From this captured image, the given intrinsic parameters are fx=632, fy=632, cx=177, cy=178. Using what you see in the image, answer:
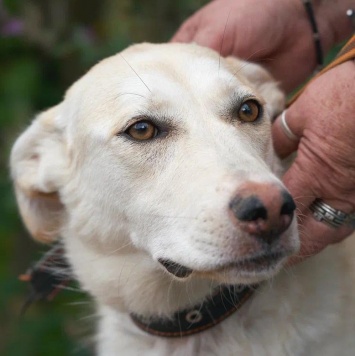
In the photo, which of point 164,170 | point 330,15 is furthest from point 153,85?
point 330,15

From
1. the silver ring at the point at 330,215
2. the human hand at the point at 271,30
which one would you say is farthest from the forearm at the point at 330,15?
the silver ring at the point at 330,215

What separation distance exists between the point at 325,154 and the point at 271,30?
955mm

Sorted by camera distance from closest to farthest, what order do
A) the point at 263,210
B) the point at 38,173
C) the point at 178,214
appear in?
1. the point at 263,210
2. the point at 178,214
3. the point at 38,173

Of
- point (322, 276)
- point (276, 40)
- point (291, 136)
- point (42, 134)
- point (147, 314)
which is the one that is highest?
point (276, 40)

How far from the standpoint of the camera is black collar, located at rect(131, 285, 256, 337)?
2.42m

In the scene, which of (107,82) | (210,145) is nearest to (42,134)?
(107,82)

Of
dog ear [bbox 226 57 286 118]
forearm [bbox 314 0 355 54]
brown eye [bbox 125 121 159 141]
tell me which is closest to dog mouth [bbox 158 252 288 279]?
brown eye [bbox 125 121 159 141]

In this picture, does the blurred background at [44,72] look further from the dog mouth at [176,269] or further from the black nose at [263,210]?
the black nose at [263,210]

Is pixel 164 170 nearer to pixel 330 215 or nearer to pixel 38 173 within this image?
pixel 330 215

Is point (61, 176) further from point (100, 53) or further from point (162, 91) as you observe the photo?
point (100, 53)

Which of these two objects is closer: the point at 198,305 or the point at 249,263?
the point at 249,263

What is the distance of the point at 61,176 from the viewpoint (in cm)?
272

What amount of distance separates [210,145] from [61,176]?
84cm

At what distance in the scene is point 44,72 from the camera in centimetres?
489
